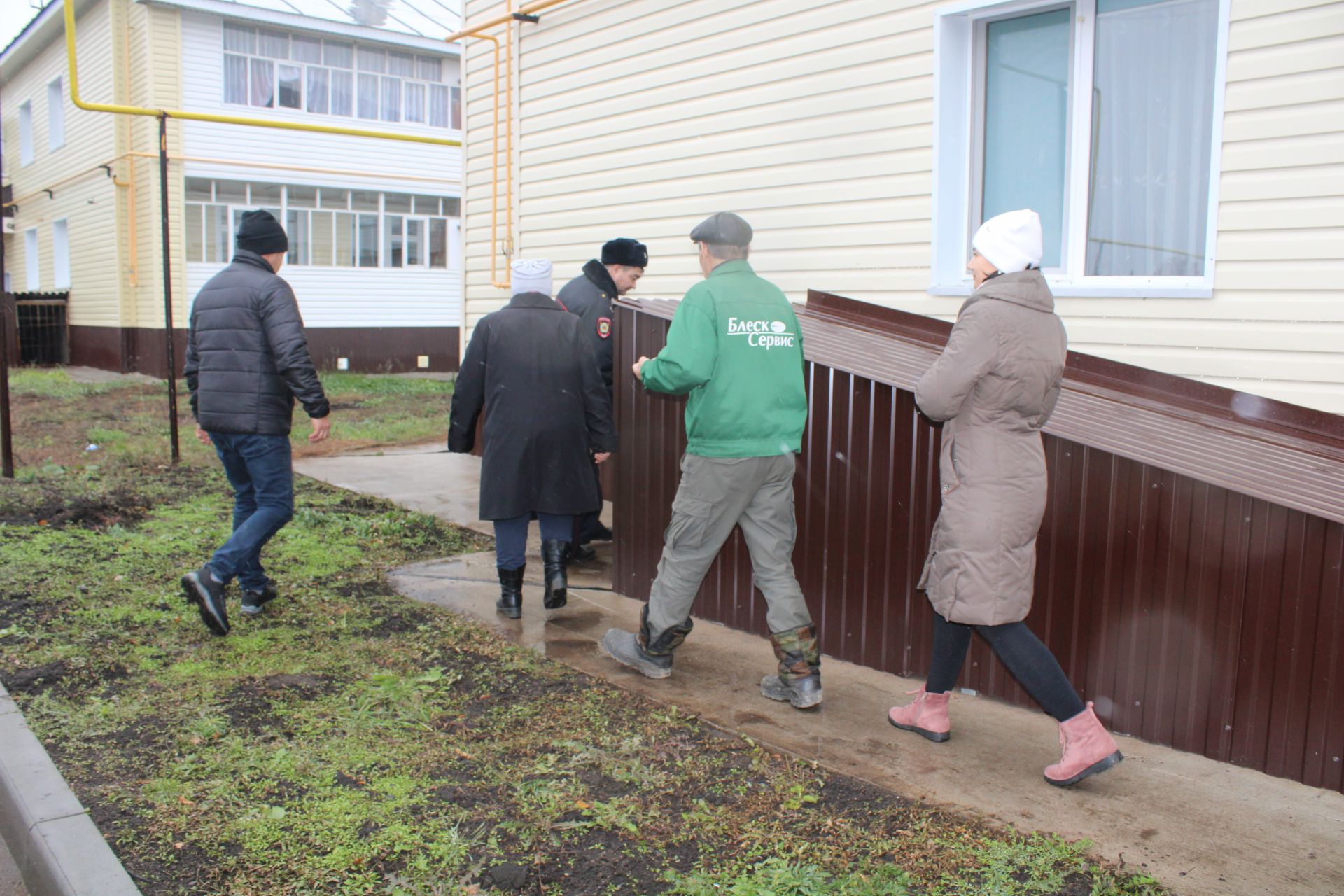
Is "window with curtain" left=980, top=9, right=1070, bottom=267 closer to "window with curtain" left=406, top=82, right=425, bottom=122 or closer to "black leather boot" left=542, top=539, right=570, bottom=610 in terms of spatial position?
"black leather boot" left=542, top=539, right=570, bottom=610

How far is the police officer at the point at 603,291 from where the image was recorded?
6.03 metres

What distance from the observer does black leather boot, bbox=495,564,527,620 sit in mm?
5211

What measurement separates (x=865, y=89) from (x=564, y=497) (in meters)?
2.99

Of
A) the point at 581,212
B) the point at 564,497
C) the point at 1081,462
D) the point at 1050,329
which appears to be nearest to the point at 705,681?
the point at 564,497

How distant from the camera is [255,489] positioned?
204 inches

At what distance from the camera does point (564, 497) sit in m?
5.12

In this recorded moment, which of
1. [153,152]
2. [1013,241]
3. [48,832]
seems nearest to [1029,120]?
[1013,241]

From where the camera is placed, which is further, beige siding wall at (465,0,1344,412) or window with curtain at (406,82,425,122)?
window with curtain at (406,82,425,122)

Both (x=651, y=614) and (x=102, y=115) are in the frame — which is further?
(x=102, y=115)

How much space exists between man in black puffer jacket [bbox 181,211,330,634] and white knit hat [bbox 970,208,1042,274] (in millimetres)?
2993

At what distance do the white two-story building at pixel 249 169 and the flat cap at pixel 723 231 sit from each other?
17431 millimetres

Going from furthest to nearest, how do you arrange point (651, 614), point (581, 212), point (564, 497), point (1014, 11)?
point (581, 212)
point (1014, 11)
point (564, 497)
point (651, 614)

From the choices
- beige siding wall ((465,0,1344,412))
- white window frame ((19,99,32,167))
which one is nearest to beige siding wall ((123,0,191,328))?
white window frame ((19,99,32,167))

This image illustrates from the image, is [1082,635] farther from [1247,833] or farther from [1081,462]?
[1247,833]
